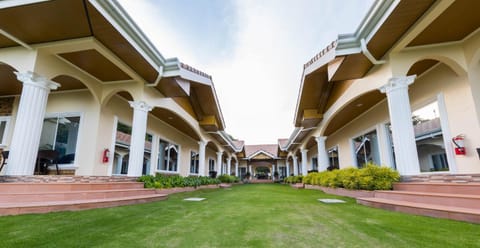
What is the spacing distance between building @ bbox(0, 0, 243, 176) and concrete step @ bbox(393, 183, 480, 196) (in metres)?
6.66

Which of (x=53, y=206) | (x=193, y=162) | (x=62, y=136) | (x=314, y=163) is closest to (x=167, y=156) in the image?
(x=193, y=162)

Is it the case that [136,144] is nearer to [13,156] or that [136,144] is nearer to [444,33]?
[13,156]

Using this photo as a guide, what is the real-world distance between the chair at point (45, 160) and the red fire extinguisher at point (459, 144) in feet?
34.5

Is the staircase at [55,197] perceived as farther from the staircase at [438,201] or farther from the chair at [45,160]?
the staircase at [438,201]

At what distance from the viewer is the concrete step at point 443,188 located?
3.50 metres

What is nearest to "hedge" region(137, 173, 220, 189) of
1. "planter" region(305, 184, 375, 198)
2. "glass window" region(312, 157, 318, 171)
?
"planter" region(305, 184, 375, 198)

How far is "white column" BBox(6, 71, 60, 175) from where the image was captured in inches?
180

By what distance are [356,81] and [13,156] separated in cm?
915

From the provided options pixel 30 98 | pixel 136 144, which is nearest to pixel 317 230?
pixel 136 144

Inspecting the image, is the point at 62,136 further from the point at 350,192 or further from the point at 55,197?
the point at 350,192

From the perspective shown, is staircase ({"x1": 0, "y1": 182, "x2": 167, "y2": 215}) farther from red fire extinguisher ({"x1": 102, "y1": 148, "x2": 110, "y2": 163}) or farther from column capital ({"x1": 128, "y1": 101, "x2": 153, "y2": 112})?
column capital ({"x1": 128, "y1": 101, "x2": 153, "y2": 112})

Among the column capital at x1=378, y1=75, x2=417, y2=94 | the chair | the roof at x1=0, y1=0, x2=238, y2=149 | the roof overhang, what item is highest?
the roof at x1=0, y1=0, x2=238, y2=149

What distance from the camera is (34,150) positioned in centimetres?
482

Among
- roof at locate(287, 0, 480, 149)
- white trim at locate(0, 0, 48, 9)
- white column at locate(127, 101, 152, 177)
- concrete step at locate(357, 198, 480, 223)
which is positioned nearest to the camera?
concrete step at locate(357, 198, 480, 223)
